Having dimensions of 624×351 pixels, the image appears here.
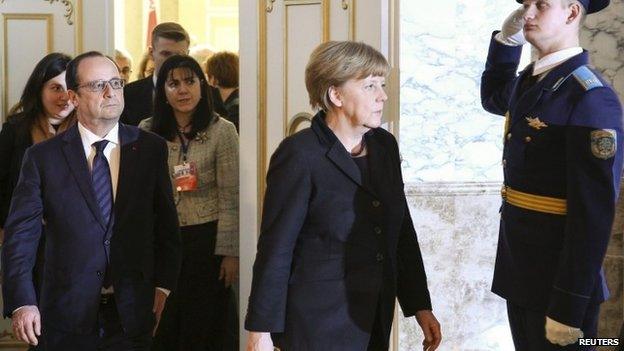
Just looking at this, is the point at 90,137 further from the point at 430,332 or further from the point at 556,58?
the point at 556,58

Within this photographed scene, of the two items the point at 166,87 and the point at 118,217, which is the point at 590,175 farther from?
the point at 166,87

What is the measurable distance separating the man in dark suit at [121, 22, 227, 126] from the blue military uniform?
9.58 feet

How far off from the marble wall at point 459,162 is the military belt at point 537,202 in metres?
1.30

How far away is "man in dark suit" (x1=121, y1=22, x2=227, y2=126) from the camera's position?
6.00 metres

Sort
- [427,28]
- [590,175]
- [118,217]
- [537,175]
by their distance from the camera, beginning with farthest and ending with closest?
[427,28] < [118,217] < [537,175] < [590,175]

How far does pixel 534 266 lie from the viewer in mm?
3158

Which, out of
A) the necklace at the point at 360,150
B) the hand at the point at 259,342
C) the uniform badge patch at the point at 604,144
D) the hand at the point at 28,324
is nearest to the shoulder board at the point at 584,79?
the uniform badge patch at the point at 604,144

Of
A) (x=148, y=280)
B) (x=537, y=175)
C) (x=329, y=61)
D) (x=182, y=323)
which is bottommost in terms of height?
(x=182, y=323)

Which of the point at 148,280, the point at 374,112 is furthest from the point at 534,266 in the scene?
the point at 148,280

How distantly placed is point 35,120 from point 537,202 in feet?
8.24

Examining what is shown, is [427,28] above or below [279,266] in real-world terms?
above

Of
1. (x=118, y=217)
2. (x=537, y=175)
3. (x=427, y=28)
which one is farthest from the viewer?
(x=427, y=28)

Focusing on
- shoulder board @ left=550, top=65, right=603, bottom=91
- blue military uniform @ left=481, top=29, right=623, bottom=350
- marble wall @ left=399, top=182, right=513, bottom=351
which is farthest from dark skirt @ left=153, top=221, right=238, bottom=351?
shoulder board @ left=550, top=65, right=603, bottom=91

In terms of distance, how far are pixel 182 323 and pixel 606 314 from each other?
199cm
